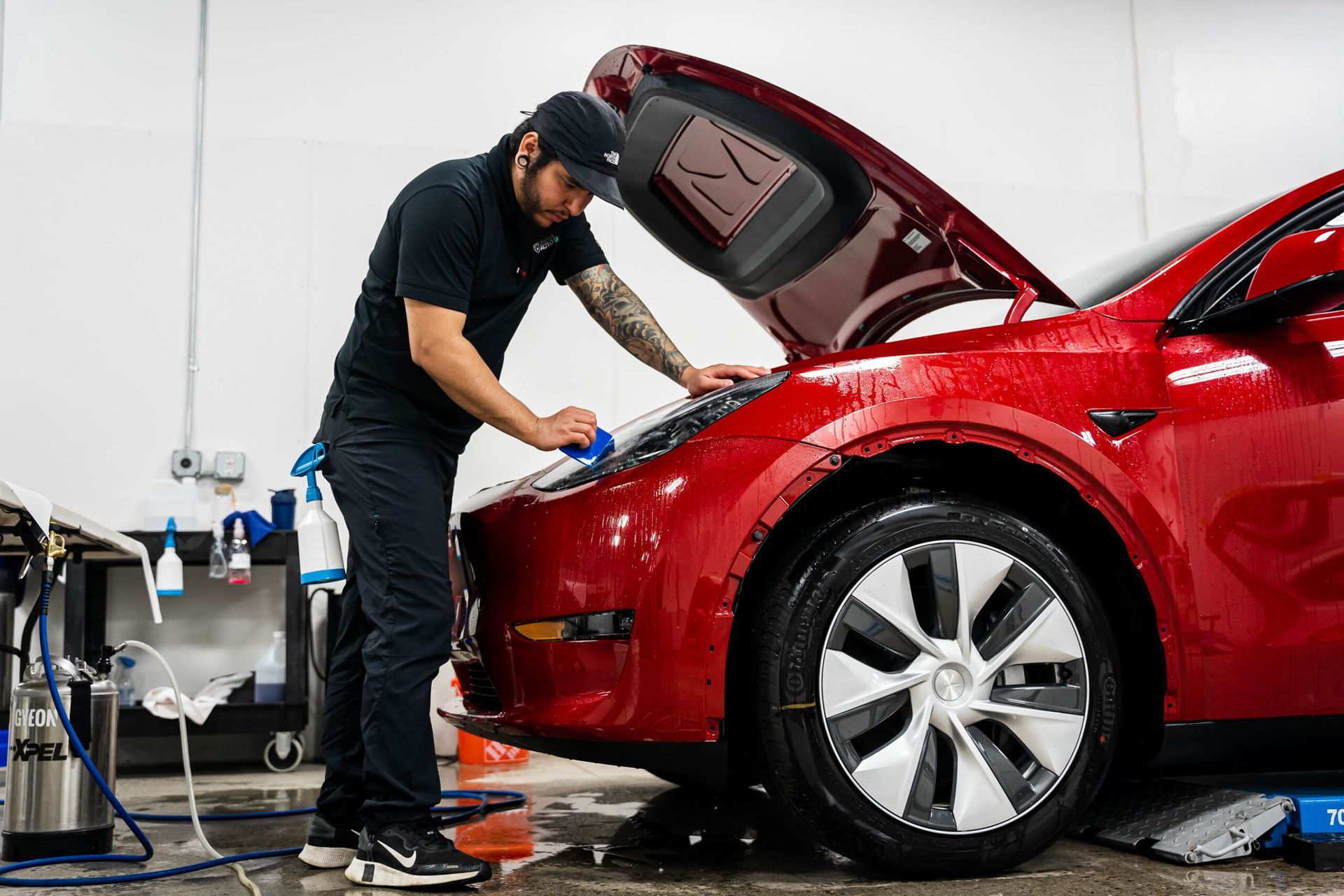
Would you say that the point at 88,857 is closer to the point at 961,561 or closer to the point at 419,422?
the point at 419,422

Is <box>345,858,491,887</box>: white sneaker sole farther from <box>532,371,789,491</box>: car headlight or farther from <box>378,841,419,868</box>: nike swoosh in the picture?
<box>532,371,789,491</box>: car headlight

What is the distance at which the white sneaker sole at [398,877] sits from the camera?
1.75 metres

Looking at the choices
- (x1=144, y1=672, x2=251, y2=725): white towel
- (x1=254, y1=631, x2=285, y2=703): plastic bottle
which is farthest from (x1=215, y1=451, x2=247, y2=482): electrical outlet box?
(x1=144, y1=672, x2=251, y2=725): white towel

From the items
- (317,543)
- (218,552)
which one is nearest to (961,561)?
(317,543)

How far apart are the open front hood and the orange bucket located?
2.23 meters

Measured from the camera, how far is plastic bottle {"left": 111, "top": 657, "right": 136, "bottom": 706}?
4.10 metres

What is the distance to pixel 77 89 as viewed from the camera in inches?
177

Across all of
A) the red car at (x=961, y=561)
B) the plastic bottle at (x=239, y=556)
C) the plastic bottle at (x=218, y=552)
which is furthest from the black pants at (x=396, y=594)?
the plastic bottle at (x=218, y=552)

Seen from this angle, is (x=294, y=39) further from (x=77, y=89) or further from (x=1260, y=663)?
(x=1260, y=663)

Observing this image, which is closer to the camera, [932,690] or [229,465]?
[932,690]

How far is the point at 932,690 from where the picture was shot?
5.54 ft

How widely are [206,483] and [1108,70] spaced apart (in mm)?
4991

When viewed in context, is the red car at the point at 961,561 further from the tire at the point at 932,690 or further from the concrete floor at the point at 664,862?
the concrete floor at the point at 664,862

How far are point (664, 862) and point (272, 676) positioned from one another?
2618 mm
